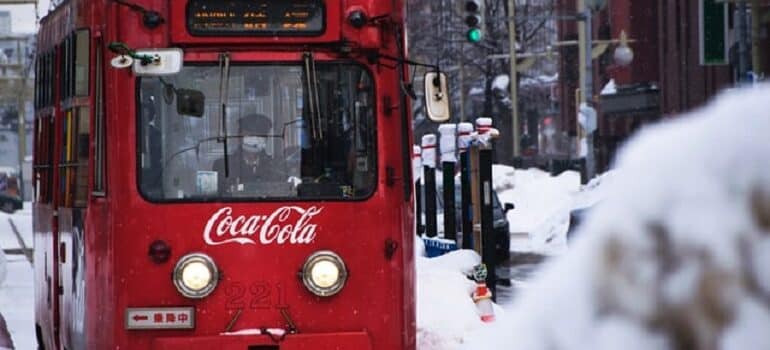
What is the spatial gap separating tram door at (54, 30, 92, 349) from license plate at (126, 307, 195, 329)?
2.57 ft

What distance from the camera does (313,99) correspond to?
381 inches

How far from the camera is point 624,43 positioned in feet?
136

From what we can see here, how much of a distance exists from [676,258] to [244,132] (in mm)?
7550

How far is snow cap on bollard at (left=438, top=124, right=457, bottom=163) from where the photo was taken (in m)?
22.1

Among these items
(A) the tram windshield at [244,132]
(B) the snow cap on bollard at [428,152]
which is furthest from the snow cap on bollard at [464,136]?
(A) the tram windshield at [244,132]

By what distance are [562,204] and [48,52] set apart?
109 feet

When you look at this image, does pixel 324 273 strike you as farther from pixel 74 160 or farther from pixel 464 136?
pixel 464 136

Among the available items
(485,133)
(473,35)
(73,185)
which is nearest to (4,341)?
(73,185)

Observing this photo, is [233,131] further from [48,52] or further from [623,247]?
[623,247]

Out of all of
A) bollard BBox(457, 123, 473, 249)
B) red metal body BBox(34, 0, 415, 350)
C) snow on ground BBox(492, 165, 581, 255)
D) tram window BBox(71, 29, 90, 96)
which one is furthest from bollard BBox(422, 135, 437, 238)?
red metal body BBox(34, 0, 415, 350)

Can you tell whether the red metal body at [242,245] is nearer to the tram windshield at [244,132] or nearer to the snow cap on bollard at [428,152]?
the tram windshield at [244,132]

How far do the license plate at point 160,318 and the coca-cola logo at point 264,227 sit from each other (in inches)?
17.1

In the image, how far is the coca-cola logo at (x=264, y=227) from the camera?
9.64m

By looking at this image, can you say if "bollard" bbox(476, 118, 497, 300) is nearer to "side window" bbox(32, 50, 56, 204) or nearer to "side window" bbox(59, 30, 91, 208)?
"side window" bbox(32, 50, 56, 204)
